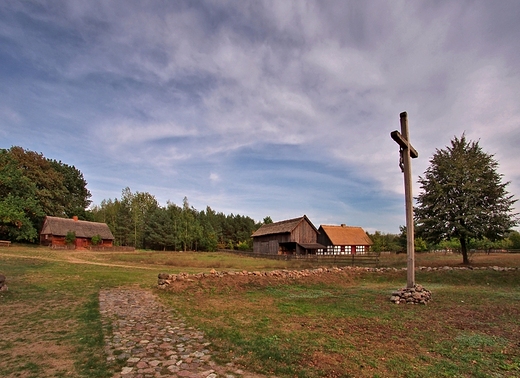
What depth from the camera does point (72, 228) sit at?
2163 inches

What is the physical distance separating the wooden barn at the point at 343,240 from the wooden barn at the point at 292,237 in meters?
3.21

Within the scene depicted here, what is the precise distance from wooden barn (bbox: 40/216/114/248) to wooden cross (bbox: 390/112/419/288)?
53.7m

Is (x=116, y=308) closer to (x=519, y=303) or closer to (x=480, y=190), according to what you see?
(x=519, y=303)

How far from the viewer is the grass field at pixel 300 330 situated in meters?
4.95

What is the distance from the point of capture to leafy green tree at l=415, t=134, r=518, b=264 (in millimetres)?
23375

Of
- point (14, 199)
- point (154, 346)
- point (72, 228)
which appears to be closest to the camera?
point (154, 346)

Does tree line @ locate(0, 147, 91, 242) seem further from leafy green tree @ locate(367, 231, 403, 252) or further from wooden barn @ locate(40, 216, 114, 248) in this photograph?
leafy green tree @ locate(367, 231, 403, 252)

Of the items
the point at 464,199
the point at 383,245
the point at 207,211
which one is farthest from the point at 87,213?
the point at 464,199

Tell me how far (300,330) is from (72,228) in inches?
2332

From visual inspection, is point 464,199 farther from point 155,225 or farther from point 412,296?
point 155,225

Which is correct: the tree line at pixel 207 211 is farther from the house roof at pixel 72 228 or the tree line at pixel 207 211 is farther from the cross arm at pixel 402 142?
the cross arm at pixel 402 142

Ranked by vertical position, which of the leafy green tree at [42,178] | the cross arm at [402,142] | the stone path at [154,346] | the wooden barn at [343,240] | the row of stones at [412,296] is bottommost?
the stone path at [154,346]

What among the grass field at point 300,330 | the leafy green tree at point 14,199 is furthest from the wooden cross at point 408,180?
the leafy green tree at point 14,199

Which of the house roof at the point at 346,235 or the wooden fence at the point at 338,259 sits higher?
the house roof at the point at 346,235
